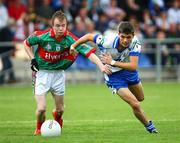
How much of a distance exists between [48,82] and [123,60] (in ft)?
4.78

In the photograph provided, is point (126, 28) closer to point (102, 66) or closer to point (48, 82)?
point (102, 66)

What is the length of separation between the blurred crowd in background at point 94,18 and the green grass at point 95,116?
1886 mm

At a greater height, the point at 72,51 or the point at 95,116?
the point at 72,51

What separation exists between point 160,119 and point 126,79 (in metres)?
3.24

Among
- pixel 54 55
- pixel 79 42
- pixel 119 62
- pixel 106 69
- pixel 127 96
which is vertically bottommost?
pixel 127 96

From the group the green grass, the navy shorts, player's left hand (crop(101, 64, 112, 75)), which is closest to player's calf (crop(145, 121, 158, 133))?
the green grass

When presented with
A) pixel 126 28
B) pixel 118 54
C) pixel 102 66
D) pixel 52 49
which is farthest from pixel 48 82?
pixel 126 28

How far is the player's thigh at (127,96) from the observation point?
1297cm

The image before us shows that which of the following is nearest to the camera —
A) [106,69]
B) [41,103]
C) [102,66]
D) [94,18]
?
[102,66]

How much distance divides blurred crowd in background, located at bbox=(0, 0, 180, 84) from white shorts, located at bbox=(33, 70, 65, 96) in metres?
11.9

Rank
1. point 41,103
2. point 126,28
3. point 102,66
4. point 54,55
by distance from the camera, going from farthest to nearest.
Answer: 1. point 54,55
2. point 41,103
3. point 102,66
4. point 126,28

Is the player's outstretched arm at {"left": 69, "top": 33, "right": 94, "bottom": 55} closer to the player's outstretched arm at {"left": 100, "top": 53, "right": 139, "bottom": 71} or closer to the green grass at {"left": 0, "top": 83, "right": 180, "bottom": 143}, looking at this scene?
the player's outstretched arm at {"left": 100, "top": 53, "right": 139, "bottom": 71}

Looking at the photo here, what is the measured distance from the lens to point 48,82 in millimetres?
13547

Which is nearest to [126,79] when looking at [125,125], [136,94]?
[136,94]
